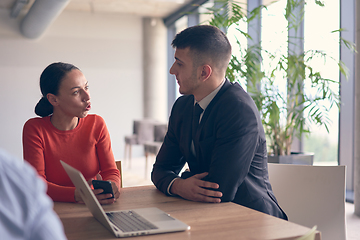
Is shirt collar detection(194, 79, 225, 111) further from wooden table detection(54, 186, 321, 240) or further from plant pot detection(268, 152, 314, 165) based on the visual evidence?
plant pot detection(268, 152, 314, 165)

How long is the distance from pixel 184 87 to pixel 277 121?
1.98m

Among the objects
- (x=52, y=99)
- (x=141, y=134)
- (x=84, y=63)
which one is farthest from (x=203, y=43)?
(x=84, y=63)

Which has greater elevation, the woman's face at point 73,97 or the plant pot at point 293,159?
the woman's face at point 73,97

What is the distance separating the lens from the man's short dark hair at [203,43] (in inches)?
62.7

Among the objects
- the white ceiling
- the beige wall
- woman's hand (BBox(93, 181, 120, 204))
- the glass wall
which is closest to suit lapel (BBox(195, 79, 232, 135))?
woman's hand (BBox(93, 181, 120, 204))

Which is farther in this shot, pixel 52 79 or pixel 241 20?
pixel 241 20

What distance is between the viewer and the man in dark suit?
1.35 meters

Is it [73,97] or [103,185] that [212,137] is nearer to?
[103,185]

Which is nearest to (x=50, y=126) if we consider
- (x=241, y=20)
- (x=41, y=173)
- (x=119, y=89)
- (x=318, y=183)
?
(x=41, y=173)

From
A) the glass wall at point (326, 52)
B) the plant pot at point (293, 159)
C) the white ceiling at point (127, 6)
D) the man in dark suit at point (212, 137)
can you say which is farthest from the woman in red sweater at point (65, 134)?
the white ceiling at point (127, 6)

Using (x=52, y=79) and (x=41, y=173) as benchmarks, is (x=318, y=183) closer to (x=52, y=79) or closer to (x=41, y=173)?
(x=41, y=173)

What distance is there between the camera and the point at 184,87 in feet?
5.36

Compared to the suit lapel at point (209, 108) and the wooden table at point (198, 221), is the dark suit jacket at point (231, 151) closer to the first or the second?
the suit lapel at point (209, 108)

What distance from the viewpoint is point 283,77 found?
130 inches
